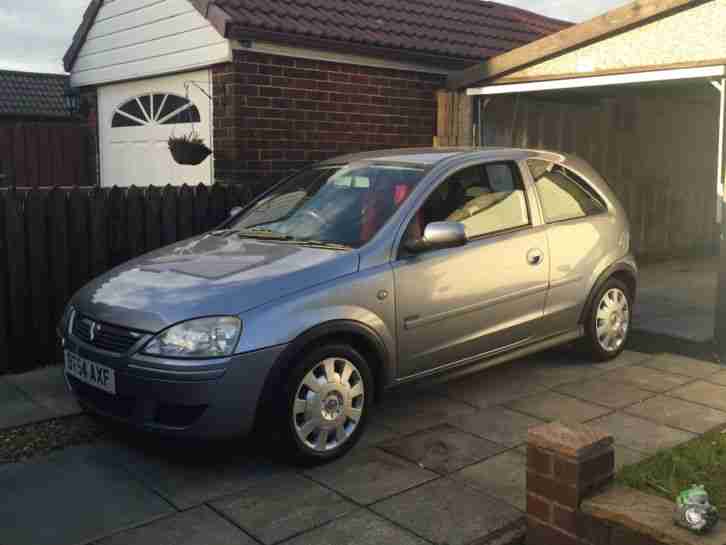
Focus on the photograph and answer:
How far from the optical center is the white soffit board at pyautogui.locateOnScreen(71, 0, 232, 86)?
8.75 metres

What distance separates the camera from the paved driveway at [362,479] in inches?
148

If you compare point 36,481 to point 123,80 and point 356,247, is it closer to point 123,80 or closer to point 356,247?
point 356,247

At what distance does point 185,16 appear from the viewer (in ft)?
29.8

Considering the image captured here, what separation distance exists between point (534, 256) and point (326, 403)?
84.6 inches

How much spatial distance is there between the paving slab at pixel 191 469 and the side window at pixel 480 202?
1.73 meters

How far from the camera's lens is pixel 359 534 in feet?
12.2

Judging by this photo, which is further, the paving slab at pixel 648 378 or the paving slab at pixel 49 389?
the paving slab at pixel 648 378

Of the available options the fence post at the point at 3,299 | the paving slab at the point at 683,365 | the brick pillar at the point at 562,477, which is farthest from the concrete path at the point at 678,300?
the fence post at the point at 3,299

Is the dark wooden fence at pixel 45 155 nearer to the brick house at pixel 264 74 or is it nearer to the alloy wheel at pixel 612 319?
the brick house at pixel 264 74

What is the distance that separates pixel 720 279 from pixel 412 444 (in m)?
3.63

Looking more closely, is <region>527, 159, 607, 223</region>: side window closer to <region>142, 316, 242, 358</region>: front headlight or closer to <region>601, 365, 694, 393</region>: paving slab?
<region>601, 365, 694, 393</region>: paving slab

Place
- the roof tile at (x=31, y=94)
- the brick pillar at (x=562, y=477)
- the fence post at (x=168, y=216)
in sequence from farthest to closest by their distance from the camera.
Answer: the roof tile at (x=31, y=94) < the fence post at (x=168, y=216) < the brick pillar at (x=562, y=477)

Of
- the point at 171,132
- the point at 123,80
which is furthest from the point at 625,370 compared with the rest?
the point at 123,80

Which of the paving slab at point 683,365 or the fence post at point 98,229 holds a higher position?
the fence post at point 98,229
